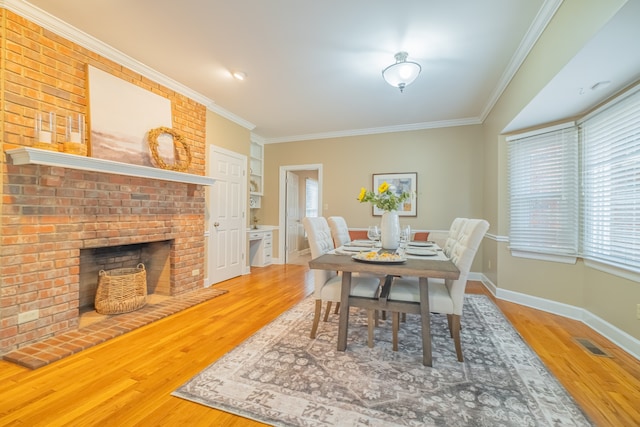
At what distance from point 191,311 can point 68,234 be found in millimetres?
1322

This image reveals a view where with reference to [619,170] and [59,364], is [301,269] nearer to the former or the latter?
[59,364]

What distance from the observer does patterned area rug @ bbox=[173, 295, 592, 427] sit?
1405mm

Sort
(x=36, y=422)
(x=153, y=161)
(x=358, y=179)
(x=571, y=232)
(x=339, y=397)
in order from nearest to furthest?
(x=36, y=422), (x=339, y=397), (x=571, y=232), (x=153, y=161), (x=358, y=179)

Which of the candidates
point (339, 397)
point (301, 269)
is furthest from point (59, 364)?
point (301, 269)

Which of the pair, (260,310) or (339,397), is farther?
(260,310)

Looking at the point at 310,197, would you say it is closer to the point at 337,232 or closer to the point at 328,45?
the point at 337,232

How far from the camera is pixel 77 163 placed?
86.1 inches

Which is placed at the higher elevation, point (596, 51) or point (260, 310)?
point (596, 51)

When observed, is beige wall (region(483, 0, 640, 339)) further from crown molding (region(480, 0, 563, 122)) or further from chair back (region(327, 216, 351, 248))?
chair back (region(327, 216, 351, 248))

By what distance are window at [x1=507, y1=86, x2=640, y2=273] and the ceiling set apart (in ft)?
0.94

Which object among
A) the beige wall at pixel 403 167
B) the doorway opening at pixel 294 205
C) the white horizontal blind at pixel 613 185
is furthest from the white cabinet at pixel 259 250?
the white horizontal blind at pixel 613 185

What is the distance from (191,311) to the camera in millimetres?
2924

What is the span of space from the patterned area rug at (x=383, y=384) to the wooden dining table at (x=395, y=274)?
0.70 ft

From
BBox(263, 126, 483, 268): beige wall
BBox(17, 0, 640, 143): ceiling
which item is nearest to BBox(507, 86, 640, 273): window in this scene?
BBox(17, 0, 640, 143): ceiling
